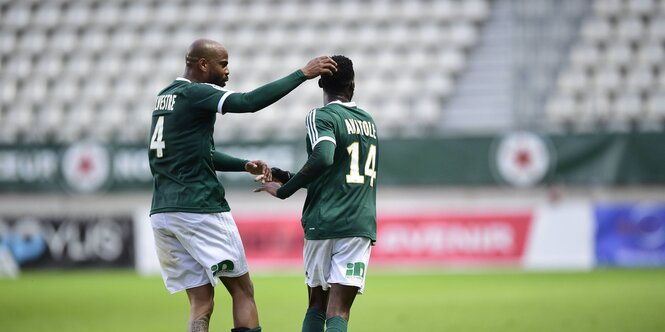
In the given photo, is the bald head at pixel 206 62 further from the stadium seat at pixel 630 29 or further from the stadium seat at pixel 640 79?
the stadium seat at pixel 630 29

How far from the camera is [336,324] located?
603 centimetres

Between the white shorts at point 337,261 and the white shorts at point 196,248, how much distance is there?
49 centimetres

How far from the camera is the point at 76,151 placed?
71.8ft

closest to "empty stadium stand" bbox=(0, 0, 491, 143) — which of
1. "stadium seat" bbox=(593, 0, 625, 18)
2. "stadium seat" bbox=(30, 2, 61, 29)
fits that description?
"stadium seat" bbox=(30, 2, 61, 29)

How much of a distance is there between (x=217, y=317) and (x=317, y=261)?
16.5 ft

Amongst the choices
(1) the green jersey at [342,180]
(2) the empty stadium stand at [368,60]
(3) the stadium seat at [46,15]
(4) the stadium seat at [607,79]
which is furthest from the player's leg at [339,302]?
(3) the stadium seat at [46,15]

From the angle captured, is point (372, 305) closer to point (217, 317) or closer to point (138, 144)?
point (217, 317)

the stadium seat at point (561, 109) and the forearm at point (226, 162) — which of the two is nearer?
the forearm at point (226, 162)

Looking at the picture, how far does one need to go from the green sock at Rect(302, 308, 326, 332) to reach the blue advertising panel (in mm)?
13936

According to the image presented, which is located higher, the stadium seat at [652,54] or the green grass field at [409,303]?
the stadium seat at [652,54]

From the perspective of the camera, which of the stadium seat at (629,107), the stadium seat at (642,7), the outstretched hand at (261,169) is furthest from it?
the stadium seat at (642,7)

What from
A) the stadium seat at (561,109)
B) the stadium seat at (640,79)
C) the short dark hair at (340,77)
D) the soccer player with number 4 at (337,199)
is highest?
the stadium seat at (640,79)

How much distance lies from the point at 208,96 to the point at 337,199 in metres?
1.07

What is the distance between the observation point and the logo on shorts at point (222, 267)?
631 cm
